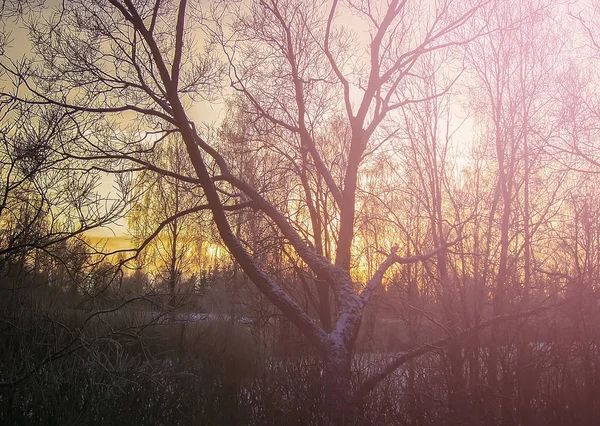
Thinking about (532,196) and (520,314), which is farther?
(532,196)

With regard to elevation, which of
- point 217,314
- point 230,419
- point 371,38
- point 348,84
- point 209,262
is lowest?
point 230,419

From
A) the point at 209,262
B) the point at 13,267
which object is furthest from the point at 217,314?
the point at 13,267

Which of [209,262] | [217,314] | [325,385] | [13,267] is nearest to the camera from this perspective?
[325,385]

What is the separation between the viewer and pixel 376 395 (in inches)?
293

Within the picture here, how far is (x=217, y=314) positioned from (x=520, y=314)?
10161 mm

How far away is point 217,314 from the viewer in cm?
1571

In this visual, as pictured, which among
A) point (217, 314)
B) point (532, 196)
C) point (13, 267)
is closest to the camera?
point (13, 267)

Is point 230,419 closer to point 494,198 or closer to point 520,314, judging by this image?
point 520,314

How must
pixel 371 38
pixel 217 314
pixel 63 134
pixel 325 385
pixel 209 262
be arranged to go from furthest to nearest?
pixel 209 262
pixel 217 314
pixel 371 38
pixel 63 134
pixel 325 385

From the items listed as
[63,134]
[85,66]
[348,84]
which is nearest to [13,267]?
[63,134]

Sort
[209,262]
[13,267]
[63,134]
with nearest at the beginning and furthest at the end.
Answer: [63,134]
[13,267]
[209,262]

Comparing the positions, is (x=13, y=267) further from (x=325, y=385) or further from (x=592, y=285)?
(x=592, y=285)

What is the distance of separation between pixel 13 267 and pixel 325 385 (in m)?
5.41

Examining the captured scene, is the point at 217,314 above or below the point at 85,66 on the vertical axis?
below
